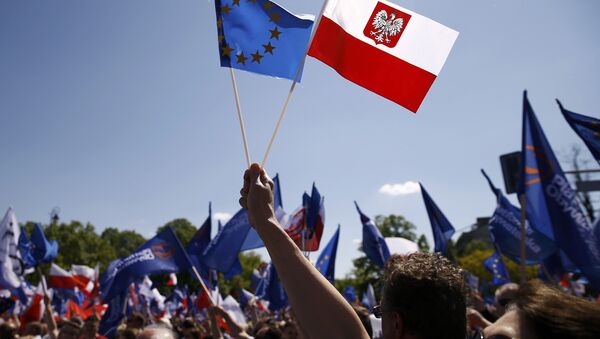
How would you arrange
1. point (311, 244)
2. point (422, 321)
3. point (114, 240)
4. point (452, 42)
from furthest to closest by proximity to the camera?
point (114, 240) → point (311, 244) → point (452, 42) → point (422, 321)

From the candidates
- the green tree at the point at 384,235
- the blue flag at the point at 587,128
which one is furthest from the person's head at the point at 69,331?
the green tree at the point at 384,235

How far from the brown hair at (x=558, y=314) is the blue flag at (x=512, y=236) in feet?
29.1

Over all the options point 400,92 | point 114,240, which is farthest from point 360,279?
point 400,92

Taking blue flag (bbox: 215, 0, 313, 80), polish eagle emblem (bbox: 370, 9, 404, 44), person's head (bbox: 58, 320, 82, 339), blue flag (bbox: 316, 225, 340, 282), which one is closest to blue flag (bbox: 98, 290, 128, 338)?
person's head (bbox: 58, 320, 82, 339)

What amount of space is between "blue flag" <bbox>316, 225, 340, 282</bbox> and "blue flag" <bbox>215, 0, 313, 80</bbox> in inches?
333

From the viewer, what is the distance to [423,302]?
1588mm

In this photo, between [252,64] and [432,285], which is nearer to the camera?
[432,285]

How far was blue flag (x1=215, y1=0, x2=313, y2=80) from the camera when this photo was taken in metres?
3.63

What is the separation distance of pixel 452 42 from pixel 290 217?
8124 millimetres

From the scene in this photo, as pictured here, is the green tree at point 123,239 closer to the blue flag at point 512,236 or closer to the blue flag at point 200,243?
the blue flag at point 200,243

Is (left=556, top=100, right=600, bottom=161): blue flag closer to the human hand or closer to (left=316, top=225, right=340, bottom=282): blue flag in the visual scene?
the human hand

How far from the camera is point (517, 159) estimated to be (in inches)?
430

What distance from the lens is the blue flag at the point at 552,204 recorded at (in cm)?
611

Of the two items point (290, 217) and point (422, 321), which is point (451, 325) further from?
point (290, 217)
